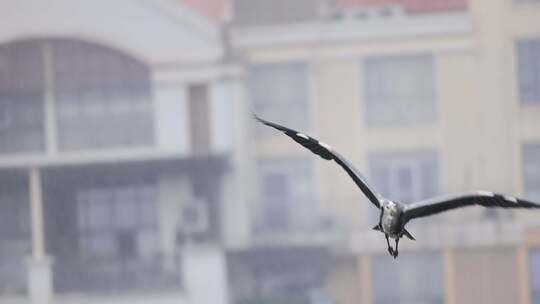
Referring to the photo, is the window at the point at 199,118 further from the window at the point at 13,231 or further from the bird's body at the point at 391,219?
the bird's body at the point at 391,219

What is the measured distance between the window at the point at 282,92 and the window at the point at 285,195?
1.42 m

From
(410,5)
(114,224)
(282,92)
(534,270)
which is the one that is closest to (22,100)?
(114,224)

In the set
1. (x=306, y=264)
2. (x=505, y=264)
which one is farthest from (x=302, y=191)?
(x=505, y=264)

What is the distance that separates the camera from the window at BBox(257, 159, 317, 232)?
A: 54906mm

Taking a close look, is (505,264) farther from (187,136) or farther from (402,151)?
(187,136)

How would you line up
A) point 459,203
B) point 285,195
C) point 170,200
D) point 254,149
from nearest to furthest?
point 459,203 < point 170,200 < point 285,195 < point 254,149

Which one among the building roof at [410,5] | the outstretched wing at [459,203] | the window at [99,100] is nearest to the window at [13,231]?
the window at [99,100]

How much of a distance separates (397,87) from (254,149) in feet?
16.5

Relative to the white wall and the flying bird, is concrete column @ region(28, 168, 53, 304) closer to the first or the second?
the white wall

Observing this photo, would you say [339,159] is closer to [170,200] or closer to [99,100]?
[99,100]

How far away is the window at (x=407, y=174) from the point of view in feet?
180

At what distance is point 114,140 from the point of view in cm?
5459

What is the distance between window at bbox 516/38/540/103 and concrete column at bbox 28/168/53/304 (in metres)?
16.2

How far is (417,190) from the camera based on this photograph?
5512 centimetres
